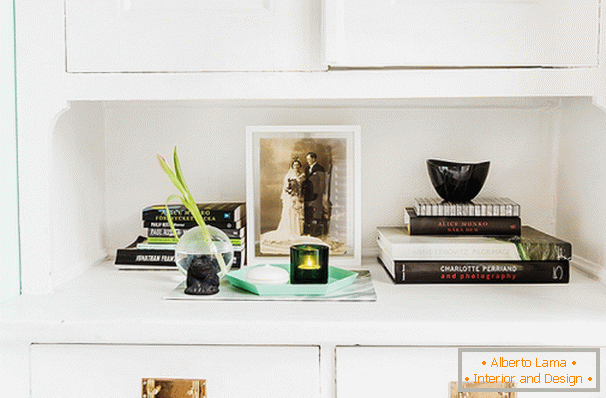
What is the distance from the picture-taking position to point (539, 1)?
975 mm

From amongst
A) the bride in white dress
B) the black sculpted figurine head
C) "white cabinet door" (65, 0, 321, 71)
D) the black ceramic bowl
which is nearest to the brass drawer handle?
the black sculpted figurine head

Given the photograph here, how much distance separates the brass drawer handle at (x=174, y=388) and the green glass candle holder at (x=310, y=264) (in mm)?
261

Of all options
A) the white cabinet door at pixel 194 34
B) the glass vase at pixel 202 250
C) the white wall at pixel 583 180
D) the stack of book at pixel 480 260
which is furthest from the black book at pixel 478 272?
the white cabinet door at pixel 194 34

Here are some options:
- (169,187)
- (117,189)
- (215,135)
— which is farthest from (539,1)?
(117,189)

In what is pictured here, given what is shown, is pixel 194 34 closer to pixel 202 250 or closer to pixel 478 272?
pixel 202 250

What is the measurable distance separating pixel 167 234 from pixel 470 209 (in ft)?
2.11

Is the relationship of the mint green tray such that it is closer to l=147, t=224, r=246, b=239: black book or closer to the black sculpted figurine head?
the black sculpted figurine head

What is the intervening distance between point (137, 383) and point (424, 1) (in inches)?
31.1

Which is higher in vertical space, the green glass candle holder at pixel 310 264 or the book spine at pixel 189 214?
the book spine at pixel 189 214

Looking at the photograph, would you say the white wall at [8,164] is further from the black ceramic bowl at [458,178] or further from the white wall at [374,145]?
the black ceramic bowl at [458,178]

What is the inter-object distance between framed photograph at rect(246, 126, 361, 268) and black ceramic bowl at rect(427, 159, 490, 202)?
7.0 inches

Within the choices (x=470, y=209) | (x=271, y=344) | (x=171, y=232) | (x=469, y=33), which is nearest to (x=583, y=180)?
(x=470, y=209)

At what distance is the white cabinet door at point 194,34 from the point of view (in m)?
1.00

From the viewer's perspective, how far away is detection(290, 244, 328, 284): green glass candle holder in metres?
1.05
